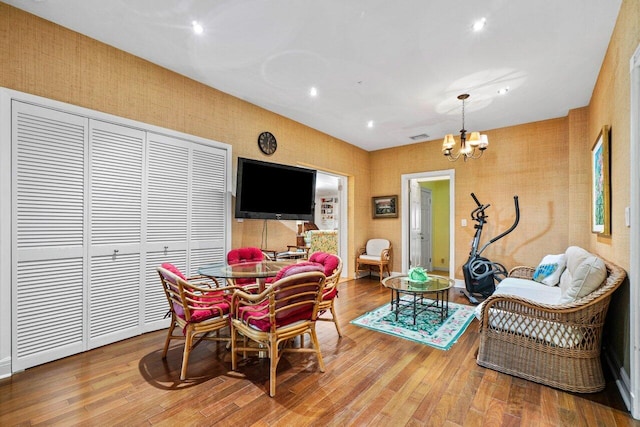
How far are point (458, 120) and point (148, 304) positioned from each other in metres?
5.03

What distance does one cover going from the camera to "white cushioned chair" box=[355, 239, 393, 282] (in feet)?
19.1

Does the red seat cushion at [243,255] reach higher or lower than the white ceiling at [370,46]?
lower

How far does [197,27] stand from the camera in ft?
8.19

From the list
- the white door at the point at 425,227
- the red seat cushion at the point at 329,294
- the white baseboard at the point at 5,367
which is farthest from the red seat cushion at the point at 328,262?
the white door at the point at 425,227

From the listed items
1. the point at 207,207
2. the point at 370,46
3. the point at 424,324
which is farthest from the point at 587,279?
the point at 207,207

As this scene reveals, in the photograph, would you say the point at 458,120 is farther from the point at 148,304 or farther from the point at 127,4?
the point at 148,304

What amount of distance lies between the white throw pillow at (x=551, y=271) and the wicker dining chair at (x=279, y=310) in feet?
9.44

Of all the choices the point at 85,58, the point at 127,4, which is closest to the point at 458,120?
the point at 127,4

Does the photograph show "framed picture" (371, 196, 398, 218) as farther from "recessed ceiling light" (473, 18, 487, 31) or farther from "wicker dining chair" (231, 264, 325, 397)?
"wicker dining chair" (231, 264, 325, 397)

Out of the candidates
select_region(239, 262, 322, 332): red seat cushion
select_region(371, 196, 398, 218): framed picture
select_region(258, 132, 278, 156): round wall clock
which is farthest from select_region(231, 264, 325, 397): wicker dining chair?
select_region(371, 196, 398, 218): framed picture

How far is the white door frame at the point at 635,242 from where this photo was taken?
1784 mm

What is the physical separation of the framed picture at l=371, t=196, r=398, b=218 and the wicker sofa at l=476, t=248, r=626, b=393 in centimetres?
386

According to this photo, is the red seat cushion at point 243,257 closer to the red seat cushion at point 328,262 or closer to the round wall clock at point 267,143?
the red seat cushion at point 328,262

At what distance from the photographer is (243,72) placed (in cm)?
324
